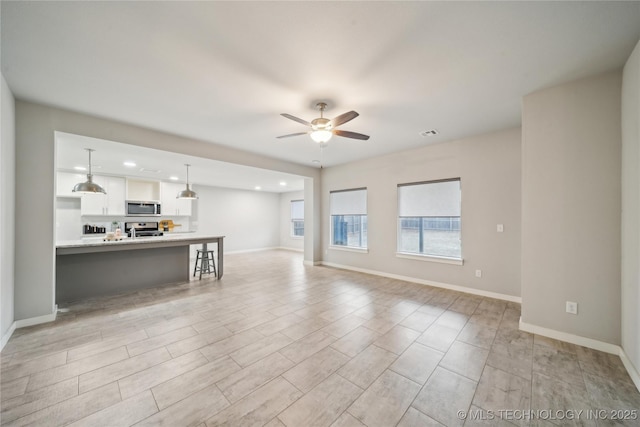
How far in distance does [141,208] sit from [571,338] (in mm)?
9200

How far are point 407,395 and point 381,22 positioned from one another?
2.79m

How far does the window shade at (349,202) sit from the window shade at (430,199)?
1.00 m

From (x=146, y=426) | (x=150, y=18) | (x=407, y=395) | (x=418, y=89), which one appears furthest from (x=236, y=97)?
(x=407, y=395)

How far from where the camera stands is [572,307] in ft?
8.29

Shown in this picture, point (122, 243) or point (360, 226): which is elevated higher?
point (360, 226)

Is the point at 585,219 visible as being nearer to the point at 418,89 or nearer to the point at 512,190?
the point at 512,190

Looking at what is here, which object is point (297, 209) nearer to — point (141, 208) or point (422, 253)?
point (141, 208)

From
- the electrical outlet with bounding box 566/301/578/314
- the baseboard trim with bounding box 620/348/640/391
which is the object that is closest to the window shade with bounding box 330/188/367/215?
the electrical outlet with bounding box 566/301/578/314

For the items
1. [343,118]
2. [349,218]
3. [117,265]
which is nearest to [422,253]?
[349,218]

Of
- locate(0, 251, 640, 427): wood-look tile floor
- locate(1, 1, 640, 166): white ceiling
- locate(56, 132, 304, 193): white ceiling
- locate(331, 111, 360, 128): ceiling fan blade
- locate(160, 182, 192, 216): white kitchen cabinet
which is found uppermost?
locate(1, 1, 640, 166): white ceiling

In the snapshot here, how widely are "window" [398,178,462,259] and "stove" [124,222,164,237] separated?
256 inches

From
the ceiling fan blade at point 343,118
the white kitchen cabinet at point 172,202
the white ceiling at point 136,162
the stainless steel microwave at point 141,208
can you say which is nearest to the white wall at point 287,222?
the white ceiling at point 136,162

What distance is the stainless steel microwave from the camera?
670 centimetres

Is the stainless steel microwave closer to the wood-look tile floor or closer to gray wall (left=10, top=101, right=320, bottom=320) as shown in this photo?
the wood-look tile floor
